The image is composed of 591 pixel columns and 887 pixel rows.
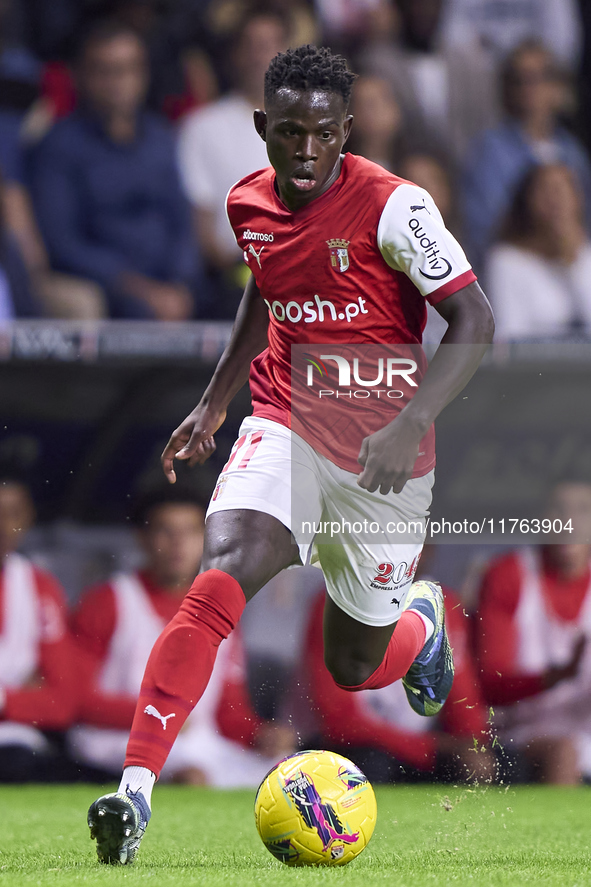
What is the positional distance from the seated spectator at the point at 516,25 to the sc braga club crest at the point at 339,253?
19.1ft

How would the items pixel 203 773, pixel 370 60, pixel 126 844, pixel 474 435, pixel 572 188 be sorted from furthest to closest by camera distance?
pixel 370 60, pixel 572 188, pixel 474 435, pixel 203 773, pixel 126 844

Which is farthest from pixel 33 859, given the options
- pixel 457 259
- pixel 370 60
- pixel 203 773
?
pixel 370 60

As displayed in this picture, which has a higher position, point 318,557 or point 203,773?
point 318,557

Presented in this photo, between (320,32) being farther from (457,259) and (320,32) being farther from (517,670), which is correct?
(457,259)

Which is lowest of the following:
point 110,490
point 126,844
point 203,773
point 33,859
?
point 203,773

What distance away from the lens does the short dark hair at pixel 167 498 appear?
6363 millimetres

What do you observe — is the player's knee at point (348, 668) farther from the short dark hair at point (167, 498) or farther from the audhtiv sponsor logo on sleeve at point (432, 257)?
the short dark hair at point (167, 498)

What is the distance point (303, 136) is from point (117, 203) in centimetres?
423

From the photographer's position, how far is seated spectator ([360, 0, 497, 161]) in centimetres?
830

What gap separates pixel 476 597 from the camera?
21.7 ft

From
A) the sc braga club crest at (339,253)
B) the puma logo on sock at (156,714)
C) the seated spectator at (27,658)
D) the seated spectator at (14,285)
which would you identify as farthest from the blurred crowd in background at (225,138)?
the puma logo on sock at (156,714)

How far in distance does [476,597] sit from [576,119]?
4.08 metres

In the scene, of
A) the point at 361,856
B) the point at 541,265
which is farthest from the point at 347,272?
the point at 541,265

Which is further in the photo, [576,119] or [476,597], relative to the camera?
[576,119]
